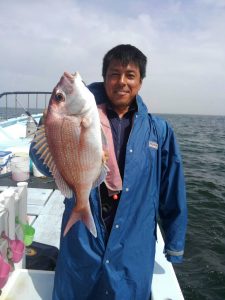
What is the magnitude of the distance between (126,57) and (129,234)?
3.95 feet

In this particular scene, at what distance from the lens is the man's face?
2166 mm

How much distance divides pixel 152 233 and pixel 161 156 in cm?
56

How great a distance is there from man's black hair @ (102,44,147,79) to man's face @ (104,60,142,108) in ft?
0.10

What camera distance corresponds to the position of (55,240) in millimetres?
3744

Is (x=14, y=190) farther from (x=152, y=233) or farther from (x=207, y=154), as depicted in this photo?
(x=207, y=154)

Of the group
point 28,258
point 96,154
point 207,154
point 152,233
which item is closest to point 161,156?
point 152,233

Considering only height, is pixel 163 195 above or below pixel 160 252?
above

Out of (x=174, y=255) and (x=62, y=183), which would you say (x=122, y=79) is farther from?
(x=174, y=255)

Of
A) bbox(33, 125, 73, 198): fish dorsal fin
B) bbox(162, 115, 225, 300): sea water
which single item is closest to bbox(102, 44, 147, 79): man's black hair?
bbox(33, 125, 73, 198): fish dorsal fin

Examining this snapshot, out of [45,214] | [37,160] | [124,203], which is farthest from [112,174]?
[45,214]

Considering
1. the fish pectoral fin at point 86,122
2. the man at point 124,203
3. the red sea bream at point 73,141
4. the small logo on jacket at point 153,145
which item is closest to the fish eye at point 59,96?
the red sea bream at point 73,141

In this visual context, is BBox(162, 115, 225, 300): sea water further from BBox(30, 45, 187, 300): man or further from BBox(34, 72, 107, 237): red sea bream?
BBox(34, 72, 107, 237): red sea bream

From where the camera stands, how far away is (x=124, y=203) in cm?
217

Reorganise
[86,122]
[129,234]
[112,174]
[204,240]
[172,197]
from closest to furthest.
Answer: [86,122] → [112,174] → [129,234] → [172,197] → [204,240]
